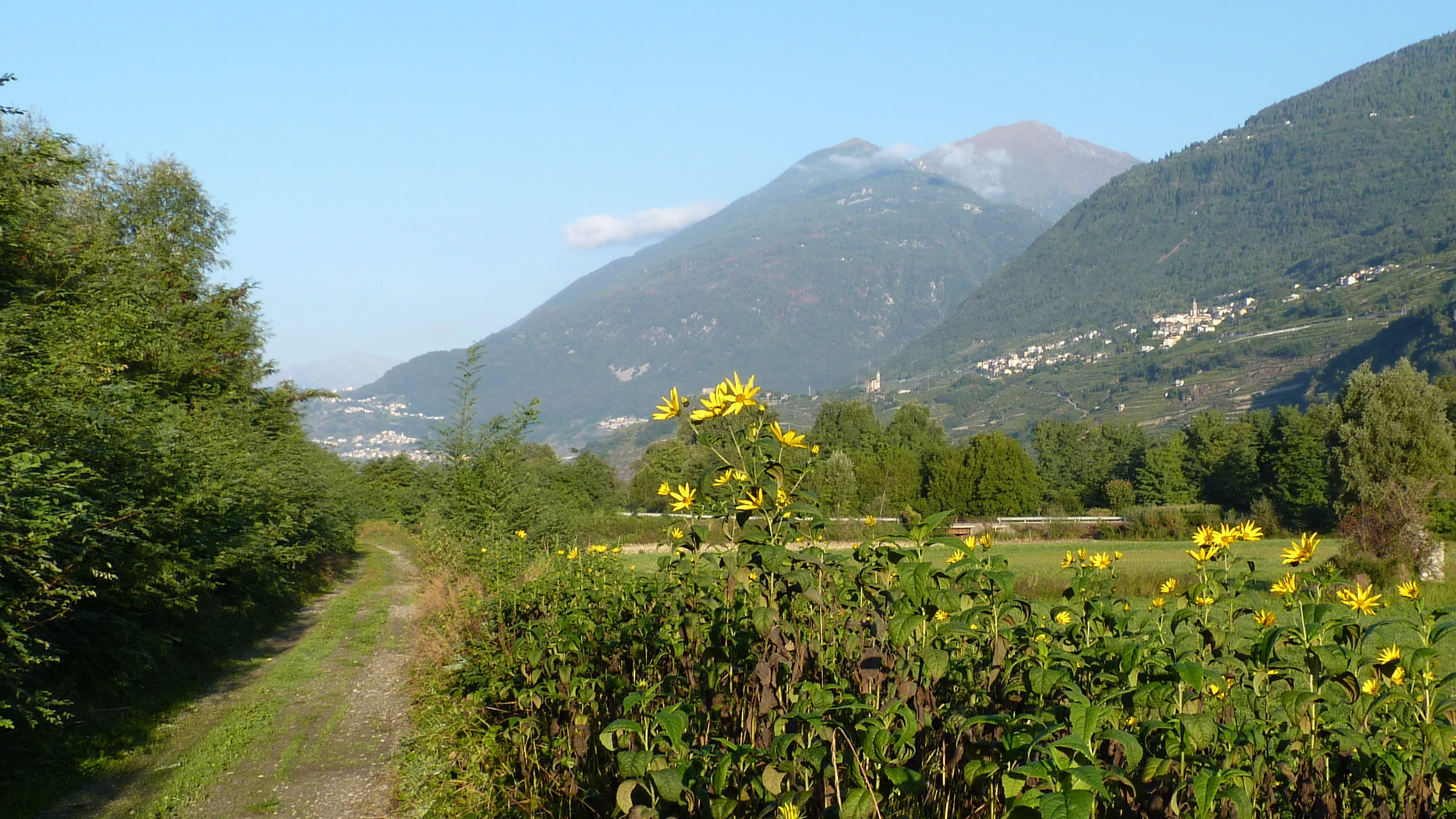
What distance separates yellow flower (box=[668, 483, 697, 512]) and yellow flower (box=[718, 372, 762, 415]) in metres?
0.56

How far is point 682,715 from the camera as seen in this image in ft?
9.80

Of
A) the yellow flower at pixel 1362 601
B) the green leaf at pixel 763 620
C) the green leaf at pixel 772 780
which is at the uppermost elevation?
the green leaf at pixel 763 620

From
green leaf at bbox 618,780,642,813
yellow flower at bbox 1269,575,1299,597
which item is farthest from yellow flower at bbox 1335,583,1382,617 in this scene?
green leaf at bbox 618,780,642,813

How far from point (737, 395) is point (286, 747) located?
5492mm

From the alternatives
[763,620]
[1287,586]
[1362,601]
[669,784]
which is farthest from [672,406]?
[1362,601]

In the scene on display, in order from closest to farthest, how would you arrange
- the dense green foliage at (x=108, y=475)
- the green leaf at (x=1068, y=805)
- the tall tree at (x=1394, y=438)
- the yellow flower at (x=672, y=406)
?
the green leaf at (x=1068, y=805) → the yellow flower at (x=672, y=406) → the dense green foliage at (x=108, y=475) → the tall tree at (x=1394, y=438)

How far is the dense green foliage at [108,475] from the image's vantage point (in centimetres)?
646

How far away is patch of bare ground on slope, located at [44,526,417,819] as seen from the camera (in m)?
5.86

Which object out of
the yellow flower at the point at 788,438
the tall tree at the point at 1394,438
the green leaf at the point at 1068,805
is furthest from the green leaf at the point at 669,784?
the tall tree at the point at 1394,438

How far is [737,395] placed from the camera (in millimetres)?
3865

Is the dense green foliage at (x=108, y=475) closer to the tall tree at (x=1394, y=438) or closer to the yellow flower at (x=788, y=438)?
the yellow flower at (x=788, y=438)

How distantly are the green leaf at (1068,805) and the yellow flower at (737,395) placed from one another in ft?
6.46

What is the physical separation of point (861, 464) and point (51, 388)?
54070 millimetres

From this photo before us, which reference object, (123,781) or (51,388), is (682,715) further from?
(51,388)
